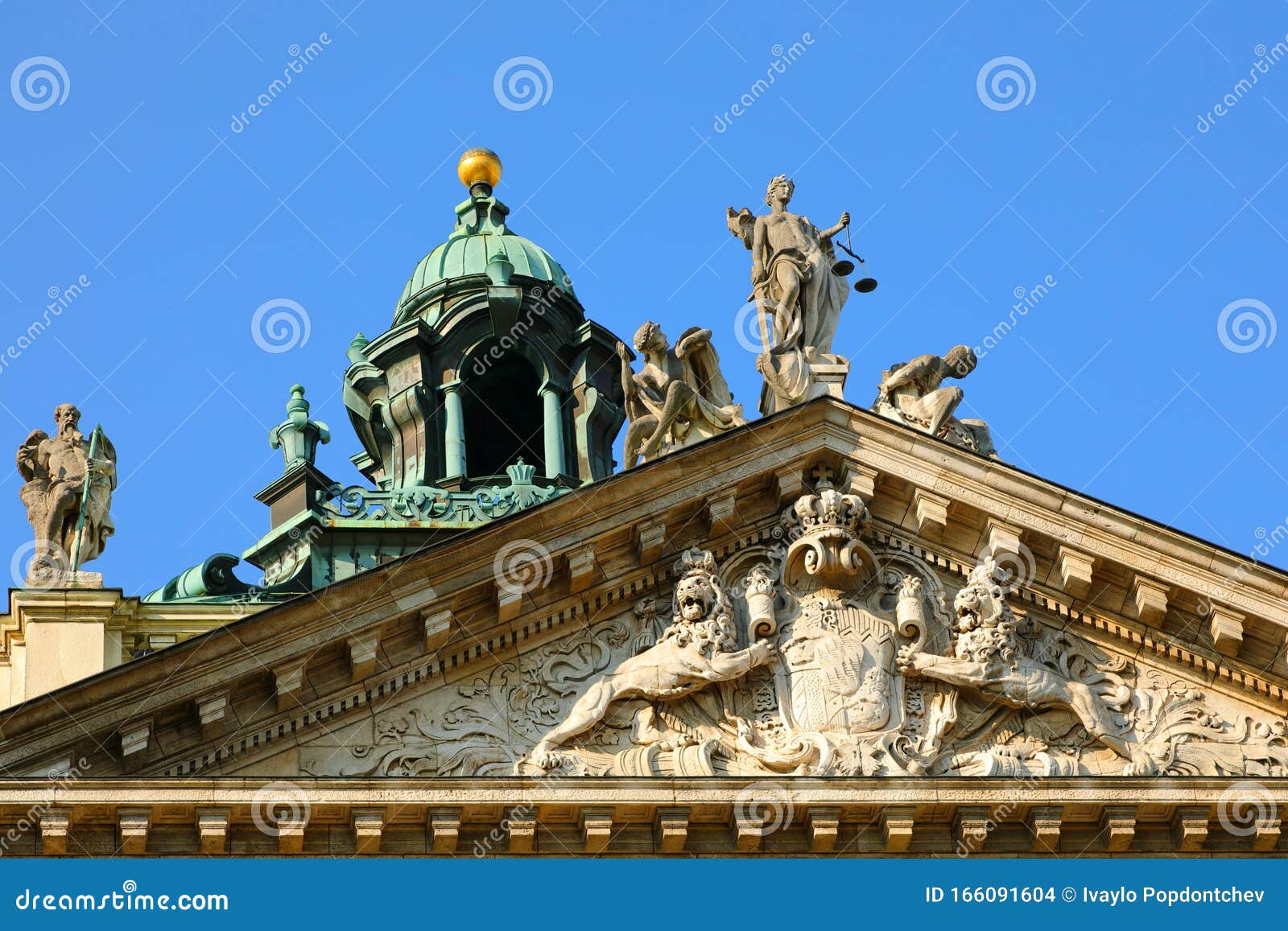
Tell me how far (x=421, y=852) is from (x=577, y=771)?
145 centimetres

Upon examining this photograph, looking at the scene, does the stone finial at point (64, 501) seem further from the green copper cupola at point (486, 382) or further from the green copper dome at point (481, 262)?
the green copper dome at point (481, 262)

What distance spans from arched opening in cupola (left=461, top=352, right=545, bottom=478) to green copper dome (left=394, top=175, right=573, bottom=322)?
1.28 m

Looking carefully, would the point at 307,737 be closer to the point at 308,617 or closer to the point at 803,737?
the point at 308,617

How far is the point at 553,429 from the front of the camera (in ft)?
133

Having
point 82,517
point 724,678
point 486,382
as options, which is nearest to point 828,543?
point 724,678

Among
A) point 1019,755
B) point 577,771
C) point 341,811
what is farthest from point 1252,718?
point 341,811

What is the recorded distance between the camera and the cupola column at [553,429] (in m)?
40.4

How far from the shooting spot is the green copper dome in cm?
4184

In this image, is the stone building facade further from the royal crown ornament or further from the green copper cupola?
the green copper cupola

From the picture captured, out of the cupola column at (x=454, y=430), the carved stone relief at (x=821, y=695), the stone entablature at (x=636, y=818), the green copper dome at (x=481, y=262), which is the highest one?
the green copper dome at (x=481, y=262)

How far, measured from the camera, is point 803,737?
2467 centimetres

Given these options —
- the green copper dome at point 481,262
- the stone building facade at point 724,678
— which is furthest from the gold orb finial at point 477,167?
the stone building facade at point 724,678

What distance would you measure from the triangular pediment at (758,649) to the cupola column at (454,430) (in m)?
14.3

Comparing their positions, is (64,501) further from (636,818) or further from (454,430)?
(454,430)
